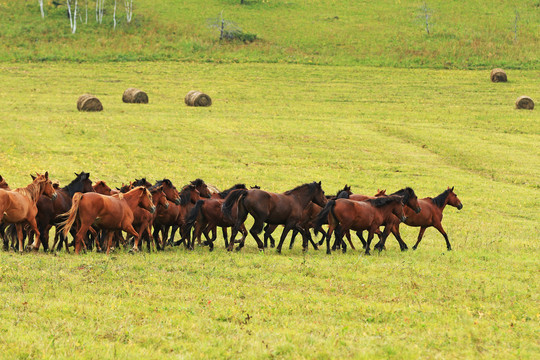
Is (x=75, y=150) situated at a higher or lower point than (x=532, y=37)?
lower

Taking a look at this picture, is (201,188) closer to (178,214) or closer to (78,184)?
(178,214)

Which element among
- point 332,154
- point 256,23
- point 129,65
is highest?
point 256,23

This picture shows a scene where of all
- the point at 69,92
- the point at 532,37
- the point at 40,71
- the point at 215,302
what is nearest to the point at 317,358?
the point at 215,302

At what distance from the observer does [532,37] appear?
258 feet

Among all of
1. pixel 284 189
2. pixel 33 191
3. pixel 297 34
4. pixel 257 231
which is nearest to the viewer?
pixel 33 191

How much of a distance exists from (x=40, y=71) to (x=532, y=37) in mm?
59485

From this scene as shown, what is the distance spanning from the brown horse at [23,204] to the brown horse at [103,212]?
874 mm

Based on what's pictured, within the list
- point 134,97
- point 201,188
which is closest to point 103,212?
point 201,188

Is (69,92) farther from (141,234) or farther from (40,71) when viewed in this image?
(141,234)

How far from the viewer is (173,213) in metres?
18.9

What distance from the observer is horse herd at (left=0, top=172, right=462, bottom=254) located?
52.0 feet

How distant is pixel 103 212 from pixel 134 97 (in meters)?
37.5

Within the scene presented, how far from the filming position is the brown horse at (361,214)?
58.6ft

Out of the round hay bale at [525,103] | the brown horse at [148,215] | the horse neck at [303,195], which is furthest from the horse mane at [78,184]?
the round hay bale at [525,103]
